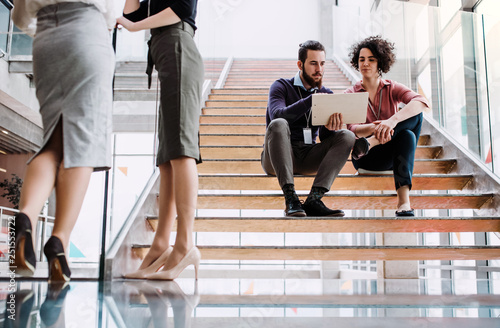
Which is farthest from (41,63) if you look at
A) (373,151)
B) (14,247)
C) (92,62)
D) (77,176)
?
(373,151)

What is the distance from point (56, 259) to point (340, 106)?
1.41 metres

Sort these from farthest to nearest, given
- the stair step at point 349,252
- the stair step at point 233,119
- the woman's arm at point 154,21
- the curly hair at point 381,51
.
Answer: the stair step at point 233,119 → the curly hair at point 381,51 → the stair step at point 349,252 → the woman's arm at point 154,21

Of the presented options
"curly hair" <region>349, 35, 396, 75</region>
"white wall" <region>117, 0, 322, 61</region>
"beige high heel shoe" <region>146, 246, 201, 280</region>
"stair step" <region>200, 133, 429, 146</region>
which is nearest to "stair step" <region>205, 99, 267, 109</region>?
"stair step" <region>200, 133, 429, 146</region>

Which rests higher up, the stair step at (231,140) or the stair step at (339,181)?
the stair step at (231,140)

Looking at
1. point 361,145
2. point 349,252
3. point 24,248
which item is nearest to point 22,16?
point 24,248

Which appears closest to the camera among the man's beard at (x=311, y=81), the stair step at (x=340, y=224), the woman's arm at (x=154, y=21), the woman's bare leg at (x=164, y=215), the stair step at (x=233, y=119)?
the woman's arm at (x=154, y=21)

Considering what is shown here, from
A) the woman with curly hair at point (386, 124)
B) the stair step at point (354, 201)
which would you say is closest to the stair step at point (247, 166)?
the woman with curly hair at point (386, 124)

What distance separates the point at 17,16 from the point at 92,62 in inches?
8.7

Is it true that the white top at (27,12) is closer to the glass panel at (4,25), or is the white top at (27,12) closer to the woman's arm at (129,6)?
the glass panel at (4,25)

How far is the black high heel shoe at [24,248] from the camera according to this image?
106 centimetres

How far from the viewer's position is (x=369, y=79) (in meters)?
2.58

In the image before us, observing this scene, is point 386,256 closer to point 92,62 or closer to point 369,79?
point 369,79

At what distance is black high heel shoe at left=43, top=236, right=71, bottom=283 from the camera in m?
1.13

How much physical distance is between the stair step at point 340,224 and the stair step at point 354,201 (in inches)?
8.7
